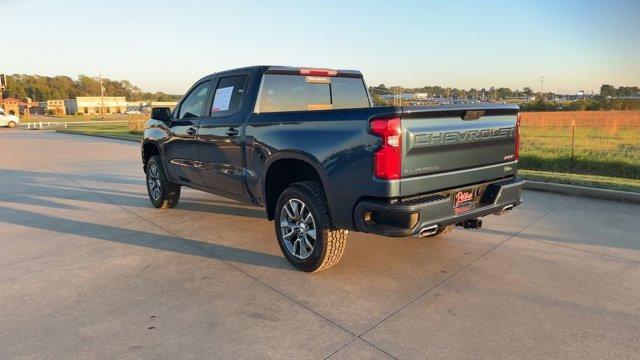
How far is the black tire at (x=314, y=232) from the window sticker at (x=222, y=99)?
1.52 meters

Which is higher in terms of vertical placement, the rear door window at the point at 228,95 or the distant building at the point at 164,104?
the distant building at the point at 164,104

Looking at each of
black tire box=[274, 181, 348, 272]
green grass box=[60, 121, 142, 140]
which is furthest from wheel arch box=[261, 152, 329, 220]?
green grass box=[60, 121, 142, 140]

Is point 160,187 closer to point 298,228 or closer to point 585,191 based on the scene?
point 298,228

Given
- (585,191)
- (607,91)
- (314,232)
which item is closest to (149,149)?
(314,232)

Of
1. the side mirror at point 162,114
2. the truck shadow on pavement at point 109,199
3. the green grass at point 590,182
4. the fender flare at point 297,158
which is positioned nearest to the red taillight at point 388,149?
the fender flare at point 297,158

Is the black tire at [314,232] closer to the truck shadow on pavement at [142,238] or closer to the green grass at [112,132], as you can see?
the truck shadow on pavement at [142,238]

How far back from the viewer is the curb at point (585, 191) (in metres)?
6.35

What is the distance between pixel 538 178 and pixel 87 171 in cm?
1025

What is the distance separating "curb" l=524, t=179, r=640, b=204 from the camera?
6.35 metres

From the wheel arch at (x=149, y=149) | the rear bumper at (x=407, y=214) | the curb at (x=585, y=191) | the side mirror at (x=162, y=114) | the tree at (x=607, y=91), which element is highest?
the tree at (x=607, y=91)

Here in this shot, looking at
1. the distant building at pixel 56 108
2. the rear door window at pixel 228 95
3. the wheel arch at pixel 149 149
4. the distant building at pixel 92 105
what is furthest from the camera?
the distant building at pixel 92 105

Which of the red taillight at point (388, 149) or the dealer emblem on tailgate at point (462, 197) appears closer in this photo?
the red taillight at point (388, 149)

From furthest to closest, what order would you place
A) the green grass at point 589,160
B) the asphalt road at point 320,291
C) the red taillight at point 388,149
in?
the green grass at point 589,160, the red taillight at point 388,149, the asphalt road at point 320,291

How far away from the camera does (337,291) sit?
3.68m
